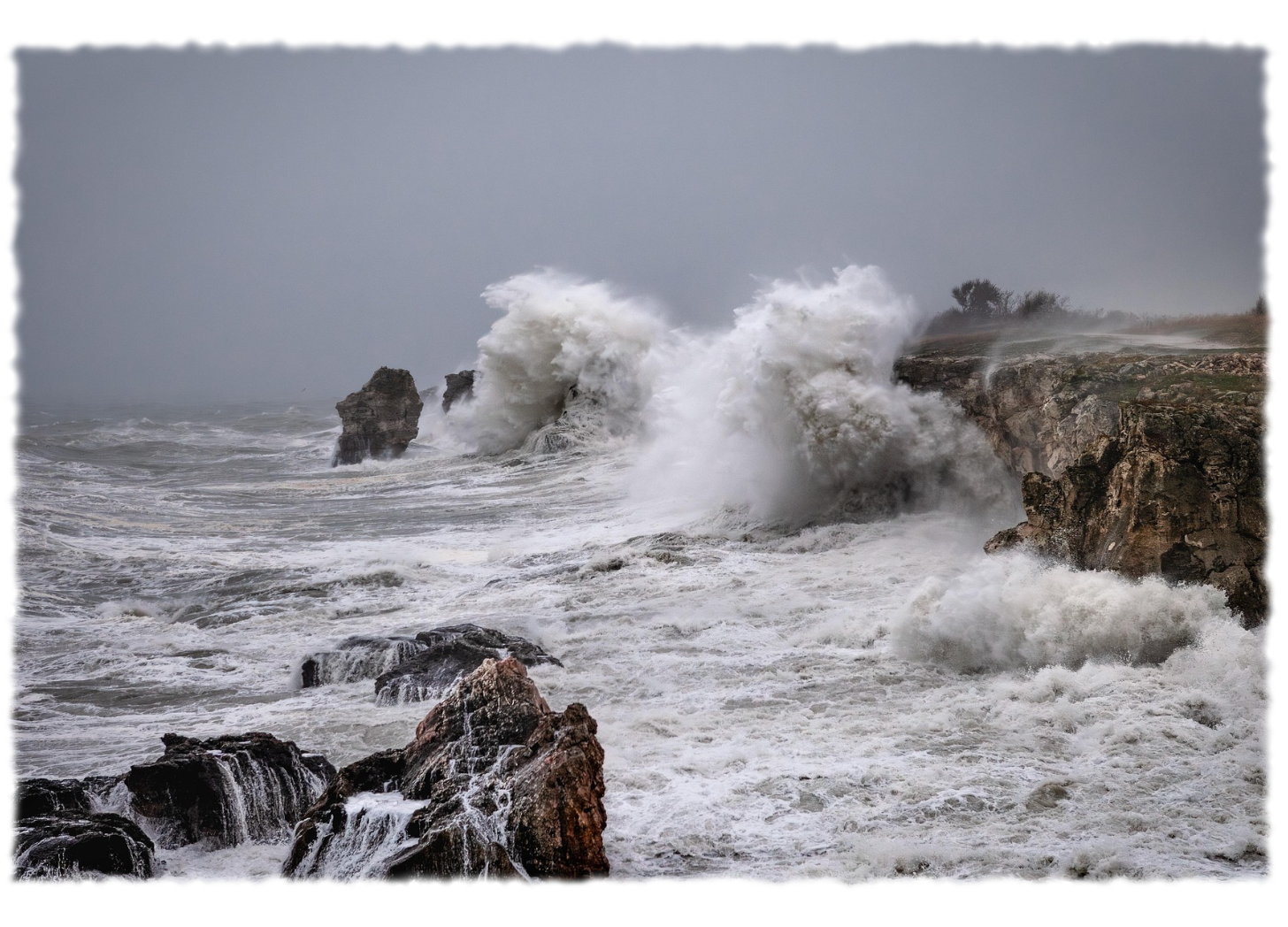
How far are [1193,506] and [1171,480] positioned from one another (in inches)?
8.1

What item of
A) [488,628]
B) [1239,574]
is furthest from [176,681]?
[1239,574]

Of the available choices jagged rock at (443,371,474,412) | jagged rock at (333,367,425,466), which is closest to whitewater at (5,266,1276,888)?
jagged rock at (333,367,425,466)

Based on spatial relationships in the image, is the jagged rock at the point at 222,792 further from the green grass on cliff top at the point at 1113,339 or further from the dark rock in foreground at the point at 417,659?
the green grass on cliff top at the point at 1113,339

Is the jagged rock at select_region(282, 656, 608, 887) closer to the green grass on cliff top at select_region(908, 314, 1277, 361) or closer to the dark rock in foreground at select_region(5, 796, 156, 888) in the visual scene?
the dark rock in foreground at select_region(5, 796, 156, 888)

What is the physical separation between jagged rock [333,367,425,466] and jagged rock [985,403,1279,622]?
1717 cm

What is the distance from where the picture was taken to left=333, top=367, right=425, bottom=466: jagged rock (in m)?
22.0

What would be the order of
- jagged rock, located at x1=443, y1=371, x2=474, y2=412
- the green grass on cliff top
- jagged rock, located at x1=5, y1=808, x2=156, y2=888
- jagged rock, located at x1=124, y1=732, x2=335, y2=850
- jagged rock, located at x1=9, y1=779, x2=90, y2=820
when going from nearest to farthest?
jagged rock, located at x1=5, y1=808, x2=156, y2=888
jagged rock, located at x1=9, y1=779, x2=90, y2=820
jagged rock, located at x1=124, y1=732, x2=335, y2=850
the green grass on cliff top
jagged rock, located at x1=443, y1=371, x2=474, y2=412

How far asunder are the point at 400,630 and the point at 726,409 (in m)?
6.01

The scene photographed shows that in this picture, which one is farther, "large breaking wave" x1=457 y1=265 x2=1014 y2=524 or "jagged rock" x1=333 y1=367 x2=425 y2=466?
"jagged rock" x1=333 y1=367 x2=425 y2=466

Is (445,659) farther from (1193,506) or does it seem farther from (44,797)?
(1193,506)

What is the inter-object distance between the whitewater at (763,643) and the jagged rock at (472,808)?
0.94ft

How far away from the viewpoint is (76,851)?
150 inches

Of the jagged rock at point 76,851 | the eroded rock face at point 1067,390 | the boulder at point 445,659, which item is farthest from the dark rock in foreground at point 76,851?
the eroded rock face at point 1067,390

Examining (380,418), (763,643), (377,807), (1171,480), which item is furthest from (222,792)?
(380,418)
